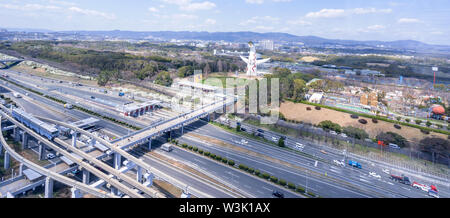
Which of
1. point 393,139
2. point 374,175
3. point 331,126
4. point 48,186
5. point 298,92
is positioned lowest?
point 374,175

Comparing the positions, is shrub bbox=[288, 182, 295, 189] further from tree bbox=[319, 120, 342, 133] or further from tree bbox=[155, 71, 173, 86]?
tree bbox=[155, 71, 173, 86]

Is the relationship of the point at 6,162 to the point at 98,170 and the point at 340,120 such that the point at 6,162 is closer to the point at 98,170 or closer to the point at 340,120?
the point at 98,170

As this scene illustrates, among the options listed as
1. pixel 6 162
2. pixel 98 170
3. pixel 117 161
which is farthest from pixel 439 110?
pixel 6 162

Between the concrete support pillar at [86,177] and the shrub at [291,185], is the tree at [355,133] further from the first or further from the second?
the concrete support pillar at [86,177]

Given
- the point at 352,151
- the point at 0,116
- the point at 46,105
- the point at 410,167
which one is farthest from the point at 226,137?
the point at 46,105

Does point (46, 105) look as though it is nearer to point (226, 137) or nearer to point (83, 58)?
point (226, 137)

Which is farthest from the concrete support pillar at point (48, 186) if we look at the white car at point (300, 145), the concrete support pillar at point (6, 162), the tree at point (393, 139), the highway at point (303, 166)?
the tree at point (393, 139)

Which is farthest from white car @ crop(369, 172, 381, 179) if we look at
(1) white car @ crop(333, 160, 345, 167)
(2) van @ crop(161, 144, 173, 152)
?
(2) van @ crop(161, 144, 173, 152)
